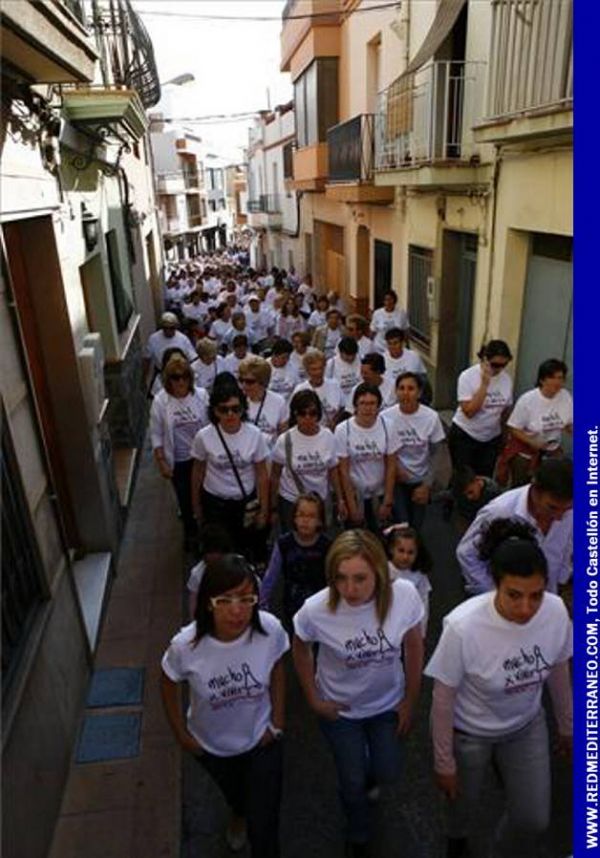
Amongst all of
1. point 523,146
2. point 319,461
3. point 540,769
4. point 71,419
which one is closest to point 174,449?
point 71,419

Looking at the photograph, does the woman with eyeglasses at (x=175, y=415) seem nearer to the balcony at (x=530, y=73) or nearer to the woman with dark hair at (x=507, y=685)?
the woman with dark hair at (x=507, y=685)

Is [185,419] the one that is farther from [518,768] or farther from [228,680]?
[518,768]

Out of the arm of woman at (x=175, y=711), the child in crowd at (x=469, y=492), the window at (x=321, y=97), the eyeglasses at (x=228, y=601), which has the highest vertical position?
the window at (x=321, y=97)

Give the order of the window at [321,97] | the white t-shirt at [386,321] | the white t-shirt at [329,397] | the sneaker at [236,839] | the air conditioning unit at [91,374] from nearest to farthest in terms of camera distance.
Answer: the sneaker at [236,839] → the air conditioning unit at [91,374] → the white t-shirt at [329,397] → the white t-shirt at [386,321] → the window at [321,97]

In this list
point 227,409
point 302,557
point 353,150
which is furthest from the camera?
point 353,150

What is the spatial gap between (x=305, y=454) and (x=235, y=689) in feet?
6.76

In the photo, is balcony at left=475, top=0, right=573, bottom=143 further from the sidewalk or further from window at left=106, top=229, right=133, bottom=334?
the sidewalk

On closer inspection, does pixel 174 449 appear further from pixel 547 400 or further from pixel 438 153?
pixel 438 153

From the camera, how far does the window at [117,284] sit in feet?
26.1

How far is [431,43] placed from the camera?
8.12 m

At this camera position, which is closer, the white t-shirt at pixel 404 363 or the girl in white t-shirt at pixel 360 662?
the girl in white t-shirt at pixel 360 662

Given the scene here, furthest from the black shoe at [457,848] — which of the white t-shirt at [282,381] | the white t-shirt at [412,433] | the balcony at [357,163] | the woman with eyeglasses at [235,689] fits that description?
the balcony at [357,163]

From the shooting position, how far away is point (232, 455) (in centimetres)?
449

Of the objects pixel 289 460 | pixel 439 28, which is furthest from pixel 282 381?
pixel 439 28
